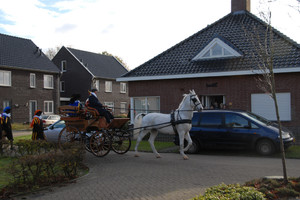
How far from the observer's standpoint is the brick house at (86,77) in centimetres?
4591

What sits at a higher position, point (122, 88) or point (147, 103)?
point (122, 88)

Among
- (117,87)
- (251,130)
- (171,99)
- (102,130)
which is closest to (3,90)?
(117,87)

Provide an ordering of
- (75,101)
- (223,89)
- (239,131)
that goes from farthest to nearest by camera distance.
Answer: (223,89) → (239,131) → (75,101)

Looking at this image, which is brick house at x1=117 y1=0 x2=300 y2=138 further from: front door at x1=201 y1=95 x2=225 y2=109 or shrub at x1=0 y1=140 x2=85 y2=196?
shrub at x1=0 y1=140 x2=85 y2=196

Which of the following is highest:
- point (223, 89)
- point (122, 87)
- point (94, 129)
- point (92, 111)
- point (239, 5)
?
point (239, 5)

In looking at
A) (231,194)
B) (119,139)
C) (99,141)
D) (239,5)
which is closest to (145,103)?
(119,139)

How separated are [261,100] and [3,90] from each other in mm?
26577

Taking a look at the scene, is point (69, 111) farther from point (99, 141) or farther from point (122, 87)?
point (122, 87)

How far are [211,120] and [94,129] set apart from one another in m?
4.69

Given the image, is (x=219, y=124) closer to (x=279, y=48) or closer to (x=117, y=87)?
(x=279, y=48)

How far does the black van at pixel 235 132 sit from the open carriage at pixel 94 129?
287 centimetres

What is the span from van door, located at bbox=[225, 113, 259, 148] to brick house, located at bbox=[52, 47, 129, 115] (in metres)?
33.3

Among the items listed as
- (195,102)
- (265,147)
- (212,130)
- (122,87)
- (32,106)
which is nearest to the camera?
(195,102)

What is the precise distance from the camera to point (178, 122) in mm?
11844
